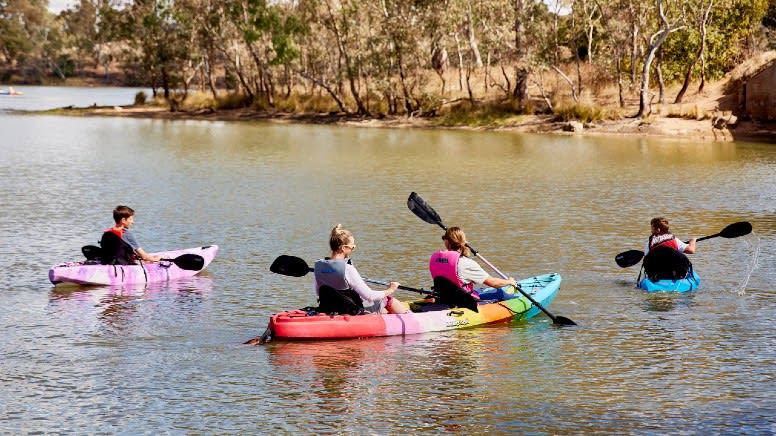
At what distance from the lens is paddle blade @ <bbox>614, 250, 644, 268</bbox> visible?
1529cm

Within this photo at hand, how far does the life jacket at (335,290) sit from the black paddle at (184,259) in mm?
3690

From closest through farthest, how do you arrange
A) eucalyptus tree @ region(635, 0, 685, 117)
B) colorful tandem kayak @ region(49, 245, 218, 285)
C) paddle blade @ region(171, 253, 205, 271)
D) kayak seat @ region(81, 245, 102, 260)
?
colorful tandem kayak @ region(49, 245, 218, 285)
kayak seat @ region(81, 245, 102, 260)
paddle blade @ region(171, 253, 205, 271)
eucalyptus tree @ region(635, 0, 685, 117)

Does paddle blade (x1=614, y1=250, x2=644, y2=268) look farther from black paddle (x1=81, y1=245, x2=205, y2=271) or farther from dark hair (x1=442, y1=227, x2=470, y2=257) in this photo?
black paddle (x1=81, y1=245, x2=205, y2=271)

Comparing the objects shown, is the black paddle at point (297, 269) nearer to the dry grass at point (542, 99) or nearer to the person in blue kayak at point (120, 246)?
the person in blue kayak at point (120, 246)

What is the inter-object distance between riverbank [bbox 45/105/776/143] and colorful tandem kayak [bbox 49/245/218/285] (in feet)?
99.6

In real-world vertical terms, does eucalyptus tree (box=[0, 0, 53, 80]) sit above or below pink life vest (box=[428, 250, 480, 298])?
above

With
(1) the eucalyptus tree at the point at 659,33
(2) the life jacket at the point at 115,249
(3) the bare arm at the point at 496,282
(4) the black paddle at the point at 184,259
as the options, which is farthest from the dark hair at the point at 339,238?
(1) the eucalyptus tree at the point at 659,33

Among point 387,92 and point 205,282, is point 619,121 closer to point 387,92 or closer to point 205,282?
point 387,92

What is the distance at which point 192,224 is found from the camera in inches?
800

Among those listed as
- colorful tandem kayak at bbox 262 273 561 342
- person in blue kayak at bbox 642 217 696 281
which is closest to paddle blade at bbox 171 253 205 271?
colorful tandem kayak at bbox 262 273 561 342

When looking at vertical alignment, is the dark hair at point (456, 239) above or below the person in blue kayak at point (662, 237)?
above

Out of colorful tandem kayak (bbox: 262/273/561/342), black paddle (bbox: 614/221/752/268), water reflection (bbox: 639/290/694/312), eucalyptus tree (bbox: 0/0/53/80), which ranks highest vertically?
eucalyptus tree (bbox: 0/0/53/80)

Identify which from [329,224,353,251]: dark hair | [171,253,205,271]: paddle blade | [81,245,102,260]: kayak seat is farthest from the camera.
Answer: [171,253,205,271]: paddle blade

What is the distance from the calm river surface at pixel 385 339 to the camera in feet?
31.4
